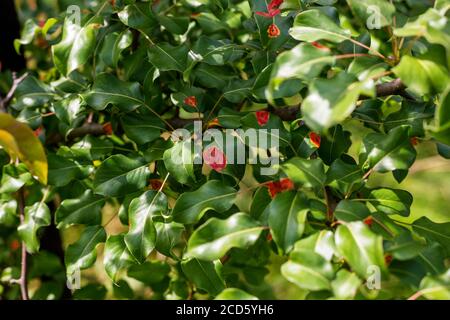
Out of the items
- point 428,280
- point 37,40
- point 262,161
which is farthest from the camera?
point 37,40

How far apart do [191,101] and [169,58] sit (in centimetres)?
8

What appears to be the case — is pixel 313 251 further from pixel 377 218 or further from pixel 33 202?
pixel 33 202

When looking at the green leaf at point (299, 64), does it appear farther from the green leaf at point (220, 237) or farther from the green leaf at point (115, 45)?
the green leaf at point (115, 45)

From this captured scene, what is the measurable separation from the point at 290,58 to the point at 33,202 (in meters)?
0.71

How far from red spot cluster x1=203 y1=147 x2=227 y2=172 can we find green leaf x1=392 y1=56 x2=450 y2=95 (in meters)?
0.30

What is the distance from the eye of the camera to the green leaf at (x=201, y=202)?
0.77 metres

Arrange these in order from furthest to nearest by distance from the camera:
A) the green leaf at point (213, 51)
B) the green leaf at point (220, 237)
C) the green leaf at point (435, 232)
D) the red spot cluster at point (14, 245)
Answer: the red spot cluster at point (14, 245)
the green leaf at point (213, 51)
the green leaf at point (435, 232)
the green leaf at point (220, 237)

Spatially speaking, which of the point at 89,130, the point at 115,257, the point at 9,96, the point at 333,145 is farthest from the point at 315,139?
the point at 9,96

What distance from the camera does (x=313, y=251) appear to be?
66cm

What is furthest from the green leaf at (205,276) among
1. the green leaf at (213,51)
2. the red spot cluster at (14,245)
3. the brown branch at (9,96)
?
the red spot cluster at (14,245)

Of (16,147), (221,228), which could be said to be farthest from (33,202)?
(221,228)

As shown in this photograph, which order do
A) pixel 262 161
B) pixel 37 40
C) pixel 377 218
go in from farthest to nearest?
pixel 37 40
pixel 262 161
pixel 377 218

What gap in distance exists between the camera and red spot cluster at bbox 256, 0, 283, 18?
2.93 feet
